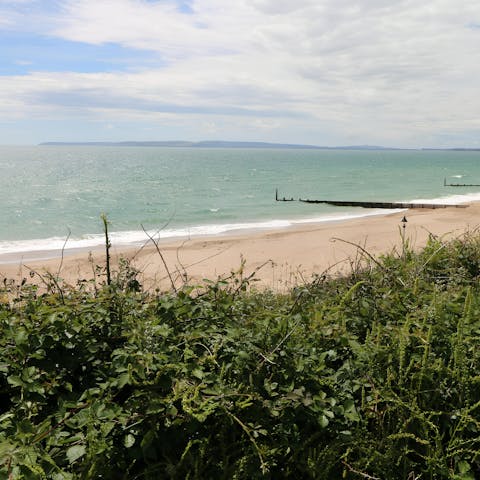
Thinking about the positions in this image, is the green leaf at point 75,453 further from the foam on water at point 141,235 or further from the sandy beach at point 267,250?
the foam on water at point 141,235

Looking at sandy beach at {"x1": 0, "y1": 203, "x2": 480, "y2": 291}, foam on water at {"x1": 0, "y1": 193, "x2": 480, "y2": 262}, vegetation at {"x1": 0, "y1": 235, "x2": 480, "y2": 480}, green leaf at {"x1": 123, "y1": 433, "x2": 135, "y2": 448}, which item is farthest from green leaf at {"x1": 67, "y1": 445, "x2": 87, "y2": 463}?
foam on water at {"x1": 0, "y1": 193, "x2": 480, "y2": 262}

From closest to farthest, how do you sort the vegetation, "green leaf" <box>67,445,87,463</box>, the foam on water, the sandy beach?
"green leaf" <box>67,445,87,463</box> → the vegetation → the sandy beach → the foam on water

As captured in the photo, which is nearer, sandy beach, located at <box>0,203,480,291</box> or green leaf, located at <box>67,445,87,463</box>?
green leaf, located at <box>67,445,87,463</box>

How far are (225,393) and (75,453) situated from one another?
2.07ft

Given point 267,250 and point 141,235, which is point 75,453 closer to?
point 267,250

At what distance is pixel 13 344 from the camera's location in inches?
92.9

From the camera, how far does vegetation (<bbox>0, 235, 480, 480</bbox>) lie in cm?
210

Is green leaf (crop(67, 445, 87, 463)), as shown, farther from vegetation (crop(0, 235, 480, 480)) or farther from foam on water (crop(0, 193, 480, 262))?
foam on water (crop(0, 193, 480, 262))

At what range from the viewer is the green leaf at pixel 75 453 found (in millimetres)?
1954

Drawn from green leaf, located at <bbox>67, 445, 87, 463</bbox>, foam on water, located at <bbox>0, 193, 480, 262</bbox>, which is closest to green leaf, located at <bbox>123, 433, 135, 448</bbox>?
green leaf, located at <bbox>67, 445, 87, 463</bbox>

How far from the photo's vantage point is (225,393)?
2.19 metres

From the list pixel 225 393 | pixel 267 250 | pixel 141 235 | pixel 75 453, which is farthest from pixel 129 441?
pixel 141 235

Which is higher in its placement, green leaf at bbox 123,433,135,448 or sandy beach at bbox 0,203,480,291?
green leaf at bbox 123,433,135,448

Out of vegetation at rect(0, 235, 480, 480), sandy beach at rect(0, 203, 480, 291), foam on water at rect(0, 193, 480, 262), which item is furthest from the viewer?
foam on water at rect(0, 193, 480, 262)
